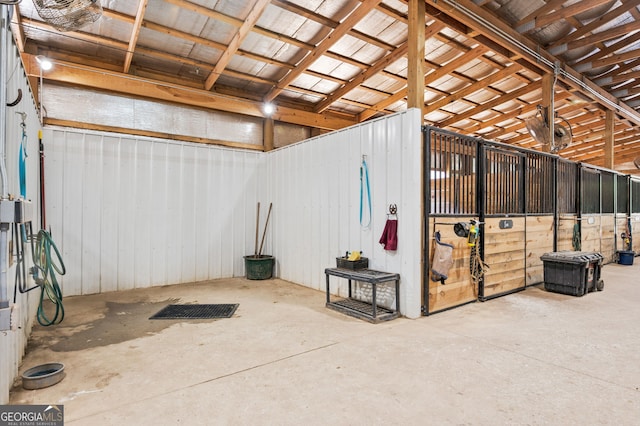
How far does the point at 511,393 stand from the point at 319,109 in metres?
6.40

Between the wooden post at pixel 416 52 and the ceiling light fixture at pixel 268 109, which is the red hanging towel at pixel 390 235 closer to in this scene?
the wooden post at pixel 416 52

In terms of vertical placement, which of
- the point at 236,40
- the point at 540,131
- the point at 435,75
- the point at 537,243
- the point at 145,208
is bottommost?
the point at 537,243

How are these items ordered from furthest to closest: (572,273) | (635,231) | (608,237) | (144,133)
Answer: (635,231) → (608,237) → (144,133) → (572,273)

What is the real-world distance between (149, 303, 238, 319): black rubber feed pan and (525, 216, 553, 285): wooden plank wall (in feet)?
15.1

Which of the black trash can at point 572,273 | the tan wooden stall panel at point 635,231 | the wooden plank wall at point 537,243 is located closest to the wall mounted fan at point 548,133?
the wooden plank wall at point 537,243

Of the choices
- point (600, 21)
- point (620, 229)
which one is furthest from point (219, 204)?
point (620, 229)

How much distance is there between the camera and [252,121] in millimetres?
6828

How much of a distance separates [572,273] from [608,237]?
4235 mm

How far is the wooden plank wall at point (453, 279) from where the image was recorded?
3949 millimetres

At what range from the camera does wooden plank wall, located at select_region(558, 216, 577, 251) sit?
6027mm

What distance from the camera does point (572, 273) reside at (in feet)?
15.8

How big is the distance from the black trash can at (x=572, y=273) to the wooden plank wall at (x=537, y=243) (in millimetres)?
232

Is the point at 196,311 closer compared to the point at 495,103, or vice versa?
the point at 196,311

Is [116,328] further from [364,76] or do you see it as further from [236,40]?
[364,76]
